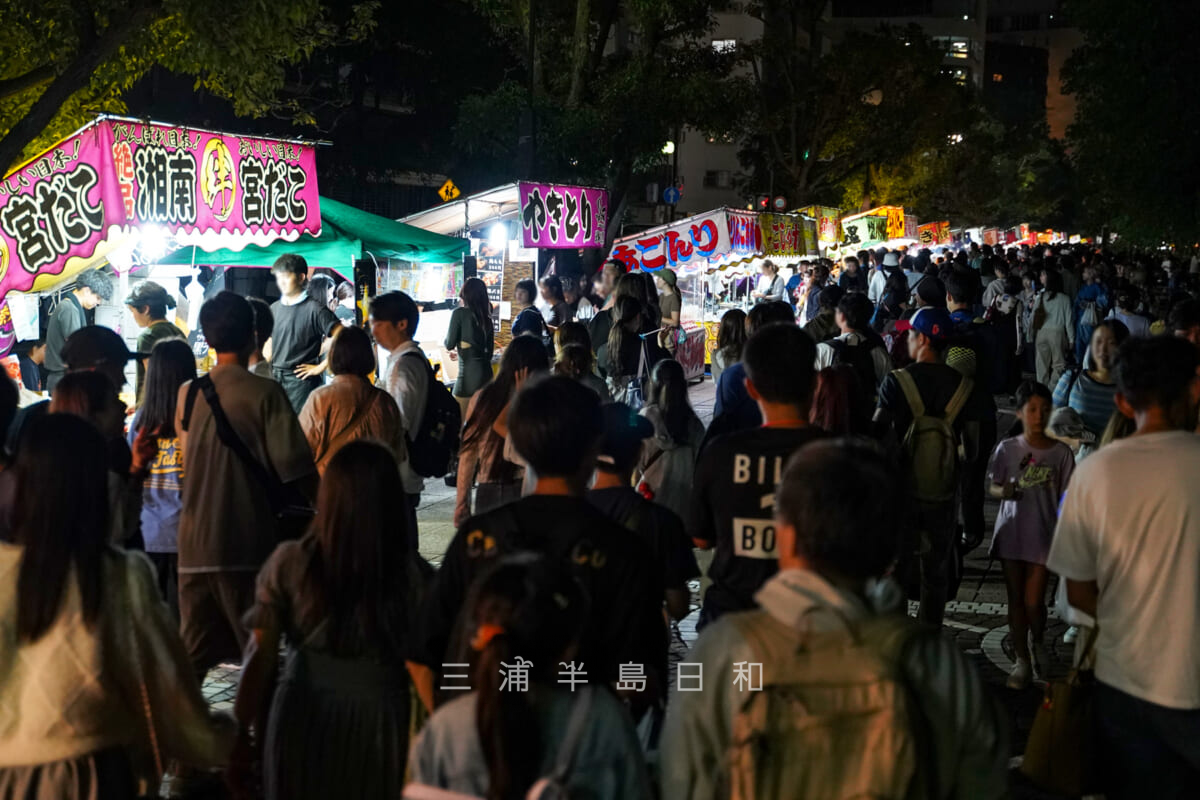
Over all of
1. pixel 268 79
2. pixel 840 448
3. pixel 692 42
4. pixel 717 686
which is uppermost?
pixel 692 42

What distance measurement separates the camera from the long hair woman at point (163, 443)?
5332 millimetres

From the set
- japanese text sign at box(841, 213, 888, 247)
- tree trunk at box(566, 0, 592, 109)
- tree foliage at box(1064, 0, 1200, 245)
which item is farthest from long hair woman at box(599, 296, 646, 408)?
japanese text sign at box(841, 213, 888, 247)

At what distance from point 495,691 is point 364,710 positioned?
1012mm

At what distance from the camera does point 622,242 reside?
17469 millimetres

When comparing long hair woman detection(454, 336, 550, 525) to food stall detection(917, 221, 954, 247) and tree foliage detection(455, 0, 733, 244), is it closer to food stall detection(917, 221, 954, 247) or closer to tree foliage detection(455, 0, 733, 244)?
tree foliage detection(455, 0, 733, 244)

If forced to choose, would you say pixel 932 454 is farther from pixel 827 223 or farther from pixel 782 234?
pixel 827 223

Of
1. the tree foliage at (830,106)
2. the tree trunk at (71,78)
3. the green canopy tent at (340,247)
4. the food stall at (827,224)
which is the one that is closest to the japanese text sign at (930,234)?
the tree foliage at (830,106)

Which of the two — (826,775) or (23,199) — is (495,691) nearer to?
(826,775)

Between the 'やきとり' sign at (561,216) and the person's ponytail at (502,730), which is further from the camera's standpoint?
the 'やきとり' sign at (561,216)

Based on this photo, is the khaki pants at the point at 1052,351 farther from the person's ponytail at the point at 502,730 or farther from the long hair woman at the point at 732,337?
the person's ponytail at the point at 502,730

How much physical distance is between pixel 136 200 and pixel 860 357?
5330 mm

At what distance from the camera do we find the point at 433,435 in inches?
262

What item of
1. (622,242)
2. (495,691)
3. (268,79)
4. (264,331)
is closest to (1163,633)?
(495,691)

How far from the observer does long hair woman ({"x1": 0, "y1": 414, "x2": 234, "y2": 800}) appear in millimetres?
2672
